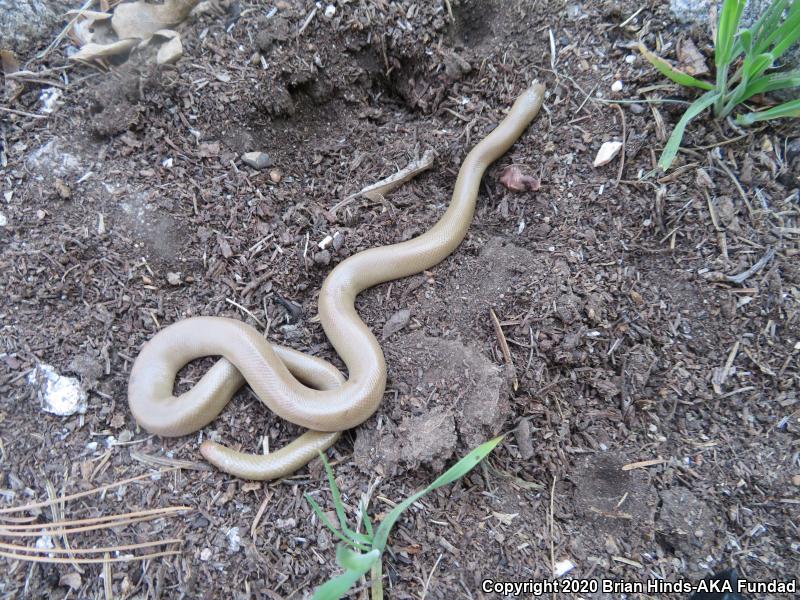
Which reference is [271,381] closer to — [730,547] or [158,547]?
[158,547]

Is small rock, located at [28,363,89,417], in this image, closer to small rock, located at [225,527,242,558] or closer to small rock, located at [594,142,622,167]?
small rock, located at [225,527,242,558]

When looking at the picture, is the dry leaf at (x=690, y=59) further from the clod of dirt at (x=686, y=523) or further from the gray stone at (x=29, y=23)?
the gray stone at (x=29, y=23)

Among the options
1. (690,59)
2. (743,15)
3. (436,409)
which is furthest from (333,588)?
(743,15)

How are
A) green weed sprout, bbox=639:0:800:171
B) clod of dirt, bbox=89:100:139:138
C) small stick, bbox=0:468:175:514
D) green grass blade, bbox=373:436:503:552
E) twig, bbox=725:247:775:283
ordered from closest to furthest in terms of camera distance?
green grass blade, bbox=373:436:503:552 → small stick, bbox=0:468:175:514 → green weed sprout, bbox=639:0:800:171 → twig, bbox=725:247:775:283 → clod of dirt, bbox=89:100:139:138

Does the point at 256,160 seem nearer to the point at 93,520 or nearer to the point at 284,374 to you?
the point at 284,374

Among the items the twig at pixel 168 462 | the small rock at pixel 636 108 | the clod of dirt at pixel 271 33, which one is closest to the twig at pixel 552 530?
the twig at pixel 168 462

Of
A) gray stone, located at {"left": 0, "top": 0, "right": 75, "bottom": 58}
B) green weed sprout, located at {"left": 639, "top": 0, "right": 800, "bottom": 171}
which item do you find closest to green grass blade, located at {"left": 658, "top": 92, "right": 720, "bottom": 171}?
green weed sprout, located at {"left": 639, "top": 0, "right": 800, "bottom": 171}
